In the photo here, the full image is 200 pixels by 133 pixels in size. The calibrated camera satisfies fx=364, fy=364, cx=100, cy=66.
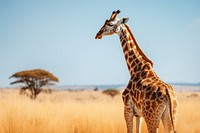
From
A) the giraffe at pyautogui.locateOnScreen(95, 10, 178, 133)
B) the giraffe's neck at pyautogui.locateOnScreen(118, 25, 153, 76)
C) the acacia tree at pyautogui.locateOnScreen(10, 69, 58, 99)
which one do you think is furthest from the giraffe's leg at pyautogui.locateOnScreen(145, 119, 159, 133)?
the acacia tree at pyautogui.locateOnScreen(10, 69, 58, 99)

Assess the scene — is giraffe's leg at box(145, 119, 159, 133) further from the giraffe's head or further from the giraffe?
the giraffe's head

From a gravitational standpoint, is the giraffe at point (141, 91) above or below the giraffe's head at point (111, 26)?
below

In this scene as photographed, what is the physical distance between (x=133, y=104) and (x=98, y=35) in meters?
1.33

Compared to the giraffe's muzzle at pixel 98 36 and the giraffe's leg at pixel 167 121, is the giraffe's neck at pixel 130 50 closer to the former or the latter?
the giraffe's muzzle at pixel 98 36

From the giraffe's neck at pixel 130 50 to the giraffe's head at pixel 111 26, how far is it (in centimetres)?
10

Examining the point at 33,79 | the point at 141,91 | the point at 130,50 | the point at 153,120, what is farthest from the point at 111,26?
the point at 33,79

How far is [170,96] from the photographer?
4746 millimetres

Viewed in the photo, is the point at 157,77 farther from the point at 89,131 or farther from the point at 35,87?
the point at 35,87

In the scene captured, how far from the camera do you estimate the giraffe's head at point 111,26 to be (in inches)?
225

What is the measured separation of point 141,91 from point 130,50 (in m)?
0.98

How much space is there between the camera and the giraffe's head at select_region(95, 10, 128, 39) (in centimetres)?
573

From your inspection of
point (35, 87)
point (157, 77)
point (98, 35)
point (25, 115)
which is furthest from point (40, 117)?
point (35, 87)

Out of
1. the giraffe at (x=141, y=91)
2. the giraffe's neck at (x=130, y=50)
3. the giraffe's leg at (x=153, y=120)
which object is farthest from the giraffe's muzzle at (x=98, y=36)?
the giraffe's leg at (x=153, y=120)

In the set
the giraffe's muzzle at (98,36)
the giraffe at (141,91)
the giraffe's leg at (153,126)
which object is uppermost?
the giraffe's muzzle at (98,36)
